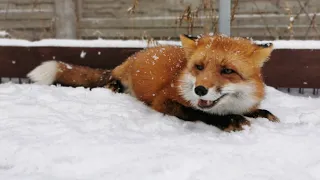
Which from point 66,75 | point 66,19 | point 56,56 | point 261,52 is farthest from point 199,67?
point 66,19

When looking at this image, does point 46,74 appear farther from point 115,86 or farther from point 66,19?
point 66,19

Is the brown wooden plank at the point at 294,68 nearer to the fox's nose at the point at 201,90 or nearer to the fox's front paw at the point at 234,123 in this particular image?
the fox's front paw at the point at 234,123

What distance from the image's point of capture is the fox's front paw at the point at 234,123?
234 centimetres

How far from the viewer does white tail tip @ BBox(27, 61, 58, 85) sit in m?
3.48

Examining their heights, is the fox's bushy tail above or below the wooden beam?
below

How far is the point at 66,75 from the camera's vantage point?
11.6 feet

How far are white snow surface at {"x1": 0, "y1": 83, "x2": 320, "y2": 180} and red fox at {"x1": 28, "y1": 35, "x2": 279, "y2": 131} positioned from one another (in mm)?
96

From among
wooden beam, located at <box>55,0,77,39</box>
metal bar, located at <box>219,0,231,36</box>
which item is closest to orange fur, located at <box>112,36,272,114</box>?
metal bar, located at <box>219,0,231,36</box>

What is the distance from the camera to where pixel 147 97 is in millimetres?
2922

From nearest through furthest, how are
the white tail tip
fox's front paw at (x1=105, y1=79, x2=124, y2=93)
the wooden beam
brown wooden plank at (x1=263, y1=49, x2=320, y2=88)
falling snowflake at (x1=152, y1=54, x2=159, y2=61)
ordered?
1. falling snowflake at (x1=152, y1=54, x2=159, y2=61)
2. fox's front paw at (x1=105, y1=79, x2=124, y2=93)
3. the white tail tip
4. brown wooden plank at (x1=263, y1=49, x2=320, y2=88)
5. the wooden beam

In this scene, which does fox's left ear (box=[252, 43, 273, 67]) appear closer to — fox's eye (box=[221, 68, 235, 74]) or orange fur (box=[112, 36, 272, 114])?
orange fur (box=[112, 36, 272, 114])

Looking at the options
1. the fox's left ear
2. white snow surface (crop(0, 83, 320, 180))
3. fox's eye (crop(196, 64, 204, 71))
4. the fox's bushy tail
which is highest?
the fox's left ear

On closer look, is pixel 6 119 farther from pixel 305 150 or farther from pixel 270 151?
pixel 305 150

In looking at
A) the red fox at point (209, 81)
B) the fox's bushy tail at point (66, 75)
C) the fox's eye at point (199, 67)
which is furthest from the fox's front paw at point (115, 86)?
the fox's eye at point (199, 67)
